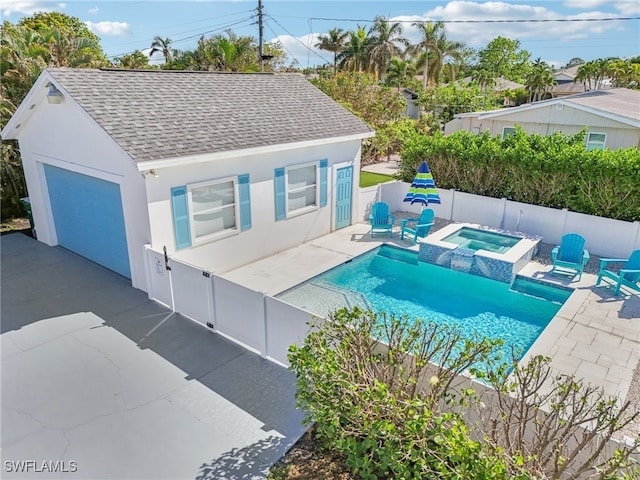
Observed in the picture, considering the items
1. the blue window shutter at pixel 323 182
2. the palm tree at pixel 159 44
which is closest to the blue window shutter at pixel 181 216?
the blue window shutter at pixel 323 182

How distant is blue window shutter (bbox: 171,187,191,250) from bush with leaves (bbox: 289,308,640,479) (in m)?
6.20

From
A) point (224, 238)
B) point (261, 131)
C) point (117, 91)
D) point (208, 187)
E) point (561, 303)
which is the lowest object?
point (561, 303)

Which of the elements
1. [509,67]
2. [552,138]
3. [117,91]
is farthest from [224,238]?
[509,67]

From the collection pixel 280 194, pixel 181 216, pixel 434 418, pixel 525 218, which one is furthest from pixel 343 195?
pixel 434 418

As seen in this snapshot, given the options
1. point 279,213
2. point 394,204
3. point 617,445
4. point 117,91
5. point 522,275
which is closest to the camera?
point 617,445

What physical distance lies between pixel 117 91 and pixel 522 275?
12.7 m

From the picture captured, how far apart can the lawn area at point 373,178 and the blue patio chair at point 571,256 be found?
11677 mm

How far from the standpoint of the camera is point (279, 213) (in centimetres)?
1412

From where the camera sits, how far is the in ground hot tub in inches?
516

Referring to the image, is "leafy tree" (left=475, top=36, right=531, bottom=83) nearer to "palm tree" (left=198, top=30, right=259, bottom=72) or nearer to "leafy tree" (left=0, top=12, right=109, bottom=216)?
"palm tree" (left=198, top=30, right=259, bottom=72)

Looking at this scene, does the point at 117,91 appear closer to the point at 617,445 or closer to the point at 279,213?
the point at 279,213

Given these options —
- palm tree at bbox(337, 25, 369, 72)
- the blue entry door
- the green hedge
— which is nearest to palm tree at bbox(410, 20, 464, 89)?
palm tree at bbox(337, 25, 369, 72)

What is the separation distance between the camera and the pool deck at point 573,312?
28.7ft

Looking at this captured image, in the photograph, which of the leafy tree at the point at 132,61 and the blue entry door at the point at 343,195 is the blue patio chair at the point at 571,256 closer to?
the blue entry door at the point at 343,195
